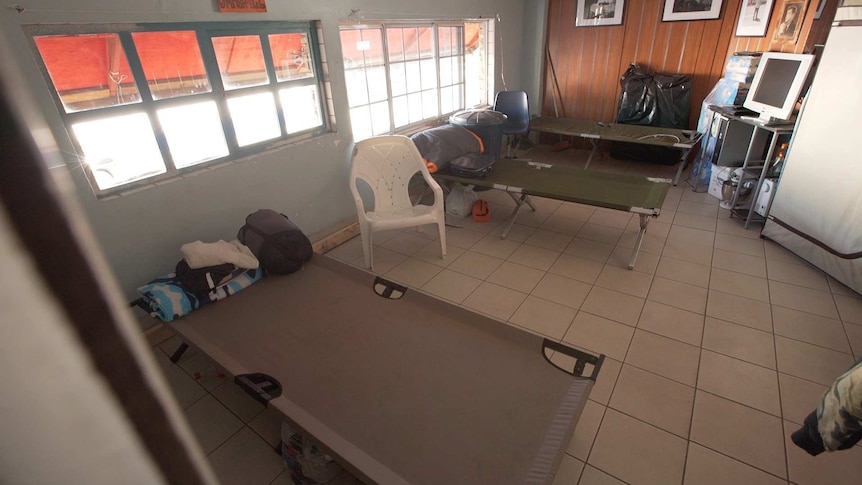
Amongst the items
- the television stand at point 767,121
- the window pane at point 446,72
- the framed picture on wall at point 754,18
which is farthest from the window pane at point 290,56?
the framed picture on wall at point 754,18

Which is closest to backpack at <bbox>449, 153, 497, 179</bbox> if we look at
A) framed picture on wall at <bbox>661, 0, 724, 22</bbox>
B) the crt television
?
the crt television

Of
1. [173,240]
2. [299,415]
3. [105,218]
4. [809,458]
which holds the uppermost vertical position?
[105,218]

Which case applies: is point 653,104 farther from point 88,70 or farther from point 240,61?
point 88,70

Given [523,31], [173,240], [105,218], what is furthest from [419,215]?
[523,31]

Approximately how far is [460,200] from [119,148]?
2.64m

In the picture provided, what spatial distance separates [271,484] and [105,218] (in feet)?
5.48

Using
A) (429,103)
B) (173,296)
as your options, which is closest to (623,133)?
(429,103)

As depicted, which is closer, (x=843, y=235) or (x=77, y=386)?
(x=77, y=386)

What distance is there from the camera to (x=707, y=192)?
14.2ft

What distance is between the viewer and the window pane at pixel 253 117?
2.83 m

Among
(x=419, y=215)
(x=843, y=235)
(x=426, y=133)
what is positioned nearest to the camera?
(x=843, y=235)

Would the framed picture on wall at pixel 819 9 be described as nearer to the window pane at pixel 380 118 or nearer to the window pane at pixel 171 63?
the window pane at pixel 380 118

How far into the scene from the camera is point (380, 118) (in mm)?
4020

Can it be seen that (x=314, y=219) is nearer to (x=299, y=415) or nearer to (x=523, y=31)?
(x=299, y=415)
